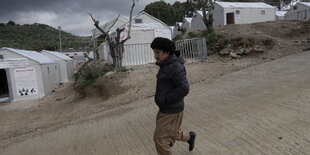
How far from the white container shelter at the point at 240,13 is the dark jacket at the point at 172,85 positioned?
30124mm

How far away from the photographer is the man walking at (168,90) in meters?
2.91

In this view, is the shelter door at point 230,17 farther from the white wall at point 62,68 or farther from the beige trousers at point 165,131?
the beige trousers at point 165,131

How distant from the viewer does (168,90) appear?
299 cm

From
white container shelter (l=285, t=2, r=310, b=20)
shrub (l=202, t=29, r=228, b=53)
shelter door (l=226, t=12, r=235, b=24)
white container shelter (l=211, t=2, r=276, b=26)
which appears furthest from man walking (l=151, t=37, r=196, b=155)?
white container shelter (l=285, t=2, r=310, b=20)

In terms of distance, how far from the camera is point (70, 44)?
245 feet

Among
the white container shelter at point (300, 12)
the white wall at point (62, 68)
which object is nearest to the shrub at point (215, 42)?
the white wall at point (62, 68)

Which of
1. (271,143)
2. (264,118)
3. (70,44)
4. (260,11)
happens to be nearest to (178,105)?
(271,143)

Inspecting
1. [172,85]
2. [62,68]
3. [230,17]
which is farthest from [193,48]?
[230,17]

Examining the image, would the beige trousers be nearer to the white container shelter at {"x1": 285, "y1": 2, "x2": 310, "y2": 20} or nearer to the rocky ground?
→ the rocky ground

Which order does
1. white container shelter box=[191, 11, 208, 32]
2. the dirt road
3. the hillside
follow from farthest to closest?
the hillside < white container shelter box=[191, 11, 208, 32] < the dirt road

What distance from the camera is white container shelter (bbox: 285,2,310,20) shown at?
3274 cm

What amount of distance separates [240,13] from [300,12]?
8798 millimetres

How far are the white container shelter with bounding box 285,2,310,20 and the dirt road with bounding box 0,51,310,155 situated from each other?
28922mm

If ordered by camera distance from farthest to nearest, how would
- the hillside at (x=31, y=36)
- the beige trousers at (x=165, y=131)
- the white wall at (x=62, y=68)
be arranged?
the hillside at (x=31, y=36) < the white wall at (x=62, y=68) < the beige trousers at (x=165, y=131)
